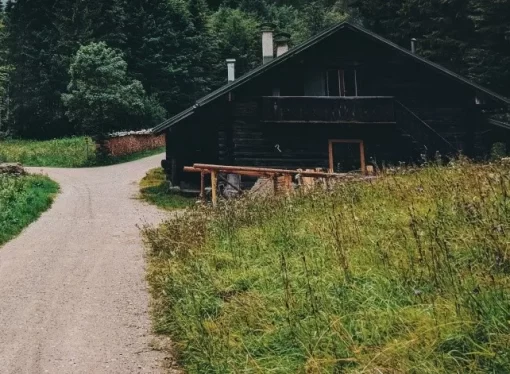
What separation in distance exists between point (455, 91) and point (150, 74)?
33371 mm

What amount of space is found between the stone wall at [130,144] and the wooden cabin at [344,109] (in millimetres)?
12820

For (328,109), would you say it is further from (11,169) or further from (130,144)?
(130,144)

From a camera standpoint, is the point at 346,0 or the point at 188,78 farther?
the point at 346,0

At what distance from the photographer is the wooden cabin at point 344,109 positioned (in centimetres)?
2173

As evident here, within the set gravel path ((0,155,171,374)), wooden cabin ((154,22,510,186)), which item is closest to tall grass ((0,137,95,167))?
wooden cabin ((154,22,510,186))

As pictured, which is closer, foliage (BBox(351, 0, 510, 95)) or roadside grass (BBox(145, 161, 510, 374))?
roadside grass (BBox(145, 161, 510, 374))

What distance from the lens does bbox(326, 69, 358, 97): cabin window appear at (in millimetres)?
23000

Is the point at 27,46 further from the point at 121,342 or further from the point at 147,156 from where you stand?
the point at 121,342

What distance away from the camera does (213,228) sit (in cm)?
1016

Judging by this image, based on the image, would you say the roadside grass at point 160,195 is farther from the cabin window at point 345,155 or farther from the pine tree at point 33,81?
the pine tree at point 33,81

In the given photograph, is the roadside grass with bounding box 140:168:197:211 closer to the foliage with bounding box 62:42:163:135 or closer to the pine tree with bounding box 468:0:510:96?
the foliage with bounding box 62:42:163:135

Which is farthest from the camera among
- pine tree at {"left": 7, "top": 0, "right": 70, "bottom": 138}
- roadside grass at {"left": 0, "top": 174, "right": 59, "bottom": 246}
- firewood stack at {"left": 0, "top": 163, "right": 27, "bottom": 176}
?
pine tree at {"left": 7, "top": 0, "right": 70, "bottom": 138}

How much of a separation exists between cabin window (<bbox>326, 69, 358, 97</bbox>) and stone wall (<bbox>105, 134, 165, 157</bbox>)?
1752cm

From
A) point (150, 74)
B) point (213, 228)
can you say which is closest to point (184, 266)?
point (213, 228)
